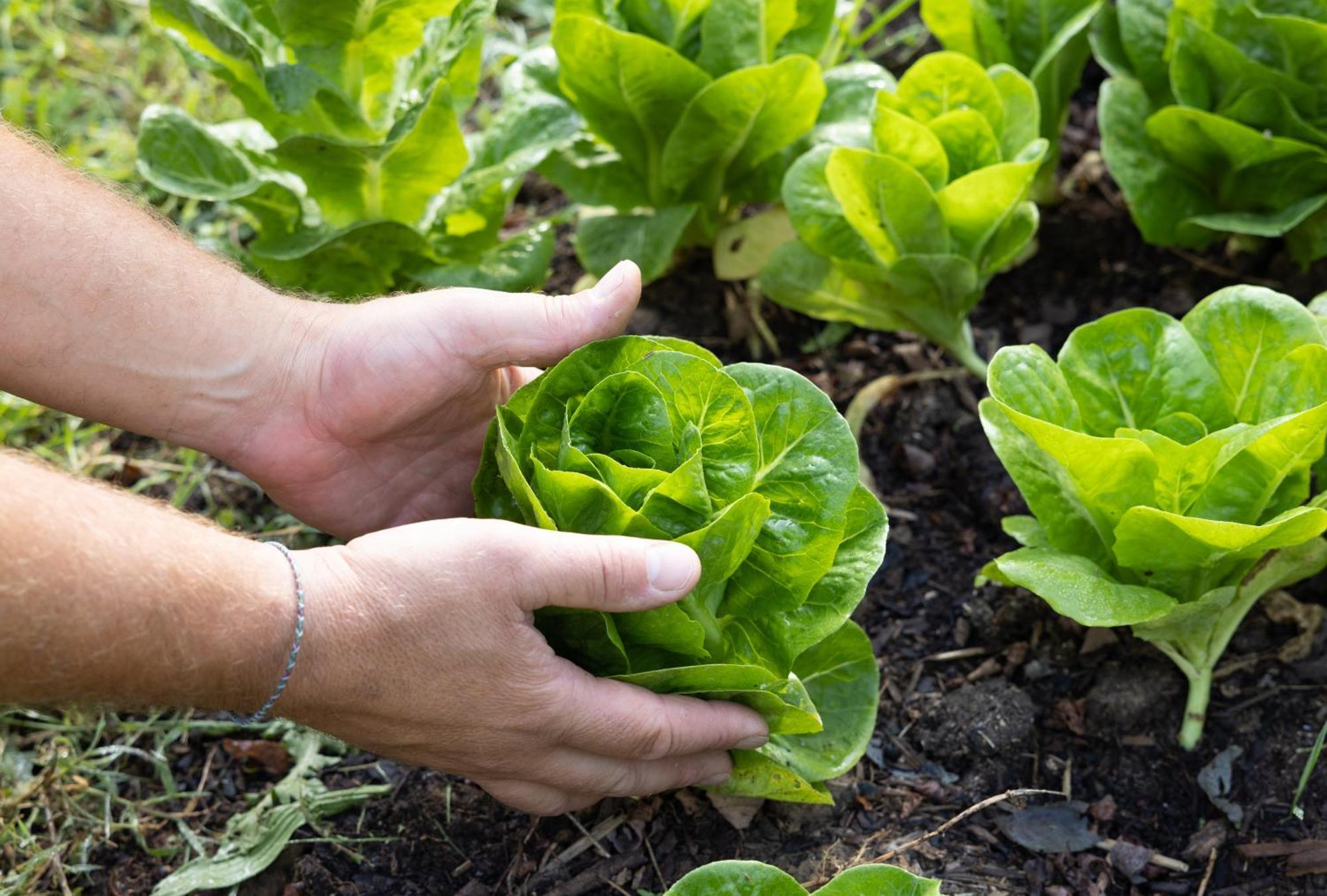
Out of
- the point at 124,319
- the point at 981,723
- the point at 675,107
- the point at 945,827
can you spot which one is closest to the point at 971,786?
the point at 981,723

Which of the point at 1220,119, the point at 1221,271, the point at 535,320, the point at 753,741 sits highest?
the point at 1220,119

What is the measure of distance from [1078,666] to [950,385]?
89 centimetres

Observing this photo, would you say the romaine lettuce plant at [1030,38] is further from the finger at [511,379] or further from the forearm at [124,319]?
the forearm at [124,319]

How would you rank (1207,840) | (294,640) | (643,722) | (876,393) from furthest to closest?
(876,393), (1207,840), (643,722), (294,640)

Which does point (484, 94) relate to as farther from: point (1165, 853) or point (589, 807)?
point (1165, 853)

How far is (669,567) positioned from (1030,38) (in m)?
2.09

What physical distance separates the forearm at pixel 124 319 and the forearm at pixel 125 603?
1.98 feet

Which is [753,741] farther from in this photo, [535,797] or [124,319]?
[124,319]

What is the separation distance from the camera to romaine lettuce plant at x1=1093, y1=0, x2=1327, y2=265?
289cm

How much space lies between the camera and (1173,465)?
2236 millimetres

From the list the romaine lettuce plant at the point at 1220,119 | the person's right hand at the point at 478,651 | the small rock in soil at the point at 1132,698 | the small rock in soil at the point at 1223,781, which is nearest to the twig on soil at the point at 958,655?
the small rock in soil at the point at 1132,698

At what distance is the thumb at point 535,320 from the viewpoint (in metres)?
2.39

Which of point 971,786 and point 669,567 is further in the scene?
point 971,786

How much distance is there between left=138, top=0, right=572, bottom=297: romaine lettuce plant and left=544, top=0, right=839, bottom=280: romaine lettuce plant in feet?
0.53
